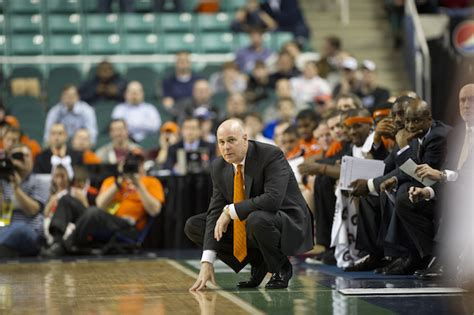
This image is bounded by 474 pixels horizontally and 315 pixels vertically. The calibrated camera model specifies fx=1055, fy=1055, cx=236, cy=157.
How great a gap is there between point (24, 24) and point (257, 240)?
10454mm

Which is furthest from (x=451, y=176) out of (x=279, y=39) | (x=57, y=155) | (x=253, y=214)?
(x=279, y=39)

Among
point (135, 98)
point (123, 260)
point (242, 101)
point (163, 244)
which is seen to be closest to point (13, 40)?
point (135, 98)

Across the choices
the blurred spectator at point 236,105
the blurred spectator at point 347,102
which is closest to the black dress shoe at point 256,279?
the blurred spectator at point 347,102

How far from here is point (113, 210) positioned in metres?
11.6

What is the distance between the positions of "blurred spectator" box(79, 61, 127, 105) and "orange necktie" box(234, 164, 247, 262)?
824 centimetres

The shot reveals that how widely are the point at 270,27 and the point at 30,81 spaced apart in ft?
13.2

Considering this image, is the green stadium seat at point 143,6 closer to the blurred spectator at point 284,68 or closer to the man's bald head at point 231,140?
the blurred spectator at point 284,68

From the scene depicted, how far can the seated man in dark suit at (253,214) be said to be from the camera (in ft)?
23.2

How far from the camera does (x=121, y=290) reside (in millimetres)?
7332

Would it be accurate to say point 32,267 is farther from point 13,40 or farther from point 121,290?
point 13,40

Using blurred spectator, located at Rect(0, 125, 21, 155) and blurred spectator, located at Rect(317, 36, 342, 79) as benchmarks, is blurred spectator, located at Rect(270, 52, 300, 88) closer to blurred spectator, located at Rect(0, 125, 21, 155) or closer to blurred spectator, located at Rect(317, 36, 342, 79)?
blurred spectator, located at Rect(317, 36, 342, 79)

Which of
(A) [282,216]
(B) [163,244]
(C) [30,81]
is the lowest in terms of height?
(B) [163,244]

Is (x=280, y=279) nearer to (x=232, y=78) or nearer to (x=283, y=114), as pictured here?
(x=283, y=114)

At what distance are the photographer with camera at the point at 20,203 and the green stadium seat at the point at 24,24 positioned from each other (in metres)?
5.32
